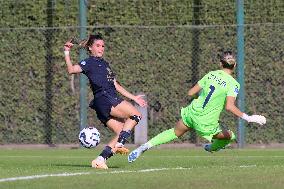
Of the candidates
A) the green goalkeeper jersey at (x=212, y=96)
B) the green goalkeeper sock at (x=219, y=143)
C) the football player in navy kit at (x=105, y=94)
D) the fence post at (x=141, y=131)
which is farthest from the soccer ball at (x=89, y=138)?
the fence post at (x=141, y=131)

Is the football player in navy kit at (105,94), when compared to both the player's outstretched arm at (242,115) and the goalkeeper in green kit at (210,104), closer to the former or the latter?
the goalkeeper in green kit at (210,104)

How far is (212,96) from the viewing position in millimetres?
15406

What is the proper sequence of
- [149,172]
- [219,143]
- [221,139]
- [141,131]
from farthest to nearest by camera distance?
[141,131], [219,143], [221,139], [149,172]

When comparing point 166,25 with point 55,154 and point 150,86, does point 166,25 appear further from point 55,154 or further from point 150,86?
point 55,154

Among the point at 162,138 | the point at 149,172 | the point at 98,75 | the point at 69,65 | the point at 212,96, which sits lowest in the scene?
the point at 149,172

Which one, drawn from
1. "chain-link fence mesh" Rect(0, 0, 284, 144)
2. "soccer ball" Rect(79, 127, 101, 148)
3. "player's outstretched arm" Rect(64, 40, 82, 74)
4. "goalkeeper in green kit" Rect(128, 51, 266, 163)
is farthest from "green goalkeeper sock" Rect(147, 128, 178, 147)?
"chain-link fence mesh" Rect(0, 0, 284, 144)

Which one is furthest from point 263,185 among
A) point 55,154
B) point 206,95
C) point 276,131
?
point 276,131

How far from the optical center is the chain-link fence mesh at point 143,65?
23.6 metres

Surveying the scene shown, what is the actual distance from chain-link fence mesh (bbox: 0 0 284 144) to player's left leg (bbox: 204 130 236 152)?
7.77 meters

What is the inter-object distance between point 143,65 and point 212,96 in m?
8.46

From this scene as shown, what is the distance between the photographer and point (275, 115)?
23562 millimetres

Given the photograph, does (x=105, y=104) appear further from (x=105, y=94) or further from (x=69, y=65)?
(x=69, y=65)

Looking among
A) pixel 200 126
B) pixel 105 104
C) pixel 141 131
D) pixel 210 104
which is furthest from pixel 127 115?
pixel 141 131

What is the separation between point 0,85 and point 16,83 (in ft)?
1.14
